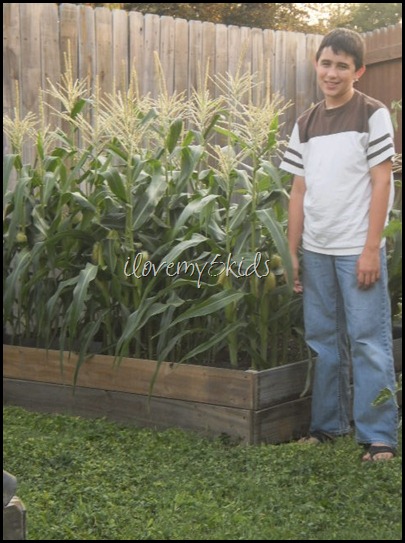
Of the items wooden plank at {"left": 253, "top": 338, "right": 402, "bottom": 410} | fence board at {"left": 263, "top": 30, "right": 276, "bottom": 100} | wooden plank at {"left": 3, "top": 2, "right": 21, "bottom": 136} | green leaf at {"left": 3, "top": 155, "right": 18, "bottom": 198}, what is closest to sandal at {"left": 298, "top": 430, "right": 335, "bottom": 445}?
wooden plank at {"left": 253, "top": 338, "right": 402, "bottom": 410}

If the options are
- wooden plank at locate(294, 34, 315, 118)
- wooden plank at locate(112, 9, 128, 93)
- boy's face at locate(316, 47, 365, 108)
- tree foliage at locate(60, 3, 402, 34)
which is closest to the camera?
boy's face at locate(316, 47, 365, 108)

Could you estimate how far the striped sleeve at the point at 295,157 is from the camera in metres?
3.63

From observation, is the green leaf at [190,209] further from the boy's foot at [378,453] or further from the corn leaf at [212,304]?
the boy's foot at [378,453]

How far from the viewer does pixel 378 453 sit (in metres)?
3.36

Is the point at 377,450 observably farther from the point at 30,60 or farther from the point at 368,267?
the point at 30,60

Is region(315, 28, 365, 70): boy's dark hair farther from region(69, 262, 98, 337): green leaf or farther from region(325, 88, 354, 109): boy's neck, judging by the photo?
region(69, 262, 98, 337): green leaf

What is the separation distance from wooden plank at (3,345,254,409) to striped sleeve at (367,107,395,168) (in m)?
0.93

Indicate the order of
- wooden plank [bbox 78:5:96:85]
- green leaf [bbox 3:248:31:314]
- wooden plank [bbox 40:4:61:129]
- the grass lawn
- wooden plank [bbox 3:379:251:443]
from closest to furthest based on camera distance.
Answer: the grass lawn < wooden plank [bbox 3:379:251:443] < green leaf [bbox 3:248:31:314] < wooden plank [bbox 40:4:61:129] < wooden plank [bbox 78:5:96:85]

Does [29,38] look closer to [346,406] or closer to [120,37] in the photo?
[120,37]

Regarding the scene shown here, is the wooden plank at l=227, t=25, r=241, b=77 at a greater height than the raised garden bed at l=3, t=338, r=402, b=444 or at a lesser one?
greater

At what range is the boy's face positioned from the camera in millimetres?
3424

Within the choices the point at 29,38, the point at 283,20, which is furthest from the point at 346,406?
the point at 283,20

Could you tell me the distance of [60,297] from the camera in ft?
13.8

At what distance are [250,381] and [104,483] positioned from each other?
75 centimetres
